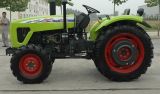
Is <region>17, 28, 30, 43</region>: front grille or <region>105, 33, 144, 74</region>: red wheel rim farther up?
<region>17, 28, 30, 43</region>: front grille

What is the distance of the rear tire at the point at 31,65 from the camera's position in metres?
8.12

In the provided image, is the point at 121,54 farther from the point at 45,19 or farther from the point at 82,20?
the point at 45,19

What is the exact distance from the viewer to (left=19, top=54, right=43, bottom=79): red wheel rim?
8.20 meters

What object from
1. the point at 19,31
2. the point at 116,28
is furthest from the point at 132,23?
the point at 19,31

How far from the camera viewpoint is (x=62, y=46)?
8.70 metres

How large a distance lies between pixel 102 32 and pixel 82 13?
65 centimetres

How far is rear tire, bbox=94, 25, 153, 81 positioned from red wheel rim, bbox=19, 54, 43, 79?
123 centimetres

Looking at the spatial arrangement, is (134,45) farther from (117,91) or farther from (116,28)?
(117,91)

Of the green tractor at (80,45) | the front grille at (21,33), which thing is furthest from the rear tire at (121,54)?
the front grille at (21,33)

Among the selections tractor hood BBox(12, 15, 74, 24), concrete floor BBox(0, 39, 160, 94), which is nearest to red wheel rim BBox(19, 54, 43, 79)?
concrete floor BBox(0, 39, 160, 94)

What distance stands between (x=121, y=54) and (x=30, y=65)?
1.92 metres

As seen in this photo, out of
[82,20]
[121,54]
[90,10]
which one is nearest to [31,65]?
[82,20]

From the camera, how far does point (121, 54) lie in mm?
8391

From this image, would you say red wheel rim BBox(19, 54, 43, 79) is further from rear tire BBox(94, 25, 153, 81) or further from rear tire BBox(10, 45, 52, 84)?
rear tire BBox(94, 25, 153, 81)
